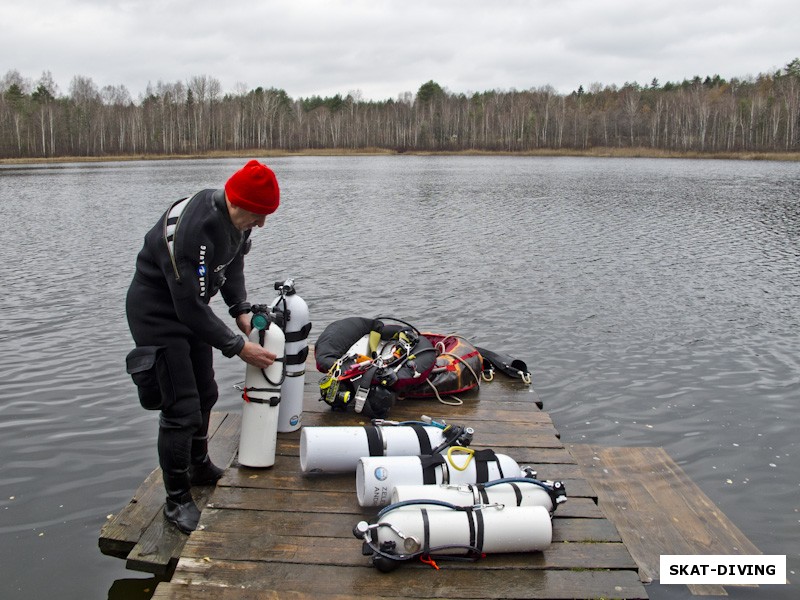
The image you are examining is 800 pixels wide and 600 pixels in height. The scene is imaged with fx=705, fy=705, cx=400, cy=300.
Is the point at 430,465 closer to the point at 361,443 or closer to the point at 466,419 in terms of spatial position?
the point at 361,443

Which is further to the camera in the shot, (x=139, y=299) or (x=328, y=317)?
(x=328, y=317)

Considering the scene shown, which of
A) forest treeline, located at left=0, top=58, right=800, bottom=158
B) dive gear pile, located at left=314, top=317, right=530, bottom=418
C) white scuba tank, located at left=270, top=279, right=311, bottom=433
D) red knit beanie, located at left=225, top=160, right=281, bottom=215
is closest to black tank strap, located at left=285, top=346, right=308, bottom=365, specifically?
white scuba tank, located at left=270, top=279, right=311, bottom=433

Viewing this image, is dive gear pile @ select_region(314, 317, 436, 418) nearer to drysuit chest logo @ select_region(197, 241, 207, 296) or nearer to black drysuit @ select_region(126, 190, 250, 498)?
black drysuit @ select_region(126, 190, 250, 498)

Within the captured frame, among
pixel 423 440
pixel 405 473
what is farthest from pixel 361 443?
pixel 405 473

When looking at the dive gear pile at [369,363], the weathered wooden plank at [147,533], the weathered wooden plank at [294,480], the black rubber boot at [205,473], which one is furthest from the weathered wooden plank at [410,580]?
the dive gear pile at [369,363]

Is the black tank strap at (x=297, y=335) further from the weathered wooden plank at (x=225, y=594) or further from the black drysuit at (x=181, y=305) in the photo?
the weathered wooden plank at (x=225, y=594)

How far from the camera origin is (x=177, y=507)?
489cm

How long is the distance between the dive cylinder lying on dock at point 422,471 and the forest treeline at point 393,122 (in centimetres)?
9724

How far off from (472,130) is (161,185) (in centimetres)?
7853

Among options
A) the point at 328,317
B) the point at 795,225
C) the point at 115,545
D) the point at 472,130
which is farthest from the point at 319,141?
the point at 115,545

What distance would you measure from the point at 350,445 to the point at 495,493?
114 cm

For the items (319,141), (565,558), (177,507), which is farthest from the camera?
(319,141)

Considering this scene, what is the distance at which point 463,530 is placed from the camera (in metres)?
4.08

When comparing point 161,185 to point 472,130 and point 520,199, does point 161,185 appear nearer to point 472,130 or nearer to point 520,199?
point 520,199
